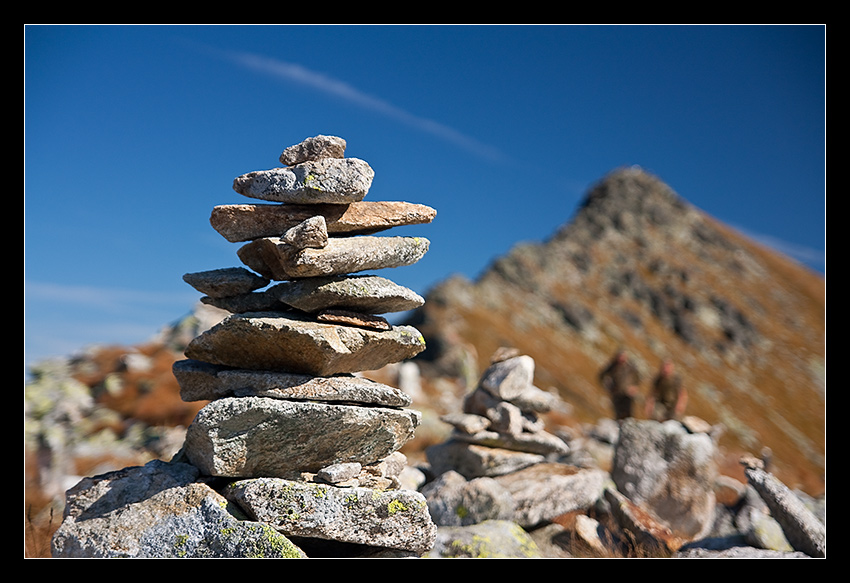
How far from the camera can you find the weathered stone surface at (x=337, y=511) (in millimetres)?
8086

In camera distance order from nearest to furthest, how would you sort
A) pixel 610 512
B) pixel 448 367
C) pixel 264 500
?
pixel 264 500
pixel 610 512
pixel 448 367

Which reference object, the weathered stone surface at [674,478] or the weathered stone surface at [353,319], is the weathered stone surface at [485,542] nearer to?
the weathered stone surface at [353,319]

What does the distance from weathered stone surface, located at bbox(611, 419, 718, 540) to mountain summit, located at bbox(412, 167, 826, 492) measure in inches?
945

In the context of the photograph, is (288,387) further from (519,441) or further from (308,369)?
(519,441)

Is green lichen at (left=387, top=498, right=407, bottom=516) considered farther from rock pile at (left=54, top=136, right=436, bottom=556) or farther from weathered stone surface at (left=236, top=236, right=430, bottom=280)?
weathered stone surface at (left=236, top=236, right=430, bottom=280)

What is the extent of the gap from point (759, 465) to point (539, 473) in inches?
175

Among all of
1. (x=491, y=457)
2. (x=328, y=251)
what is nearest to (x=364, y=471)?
(x=328, y=251)

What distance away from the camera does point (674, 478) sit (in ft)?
52.5

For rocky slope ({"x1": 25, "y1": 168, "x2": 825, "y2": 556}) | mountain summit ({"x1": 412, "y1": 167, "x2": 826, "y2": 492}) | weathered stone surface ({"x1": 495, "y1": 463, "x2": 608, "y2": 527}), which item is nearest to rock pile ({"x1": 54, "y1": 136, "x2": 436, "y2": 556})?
weathered stone surface ({"x1": 495, "y1": 463, "x2": 608, "y2": 527})

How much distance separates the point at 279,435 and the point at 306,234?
2.81 metres

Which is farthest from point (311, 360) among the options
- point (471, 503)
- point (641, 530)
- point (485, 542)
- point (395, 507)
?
point (641, 530)

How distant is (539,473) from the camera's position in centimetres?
1359

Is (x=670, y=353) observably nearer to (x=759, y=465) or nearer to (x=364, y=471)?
(x=759, y=465)

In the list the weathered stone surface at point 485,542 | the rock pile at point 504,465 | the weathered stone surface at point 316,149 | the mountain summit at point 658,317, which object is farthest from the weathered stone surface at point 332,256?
the mountain summit at point 658,317
